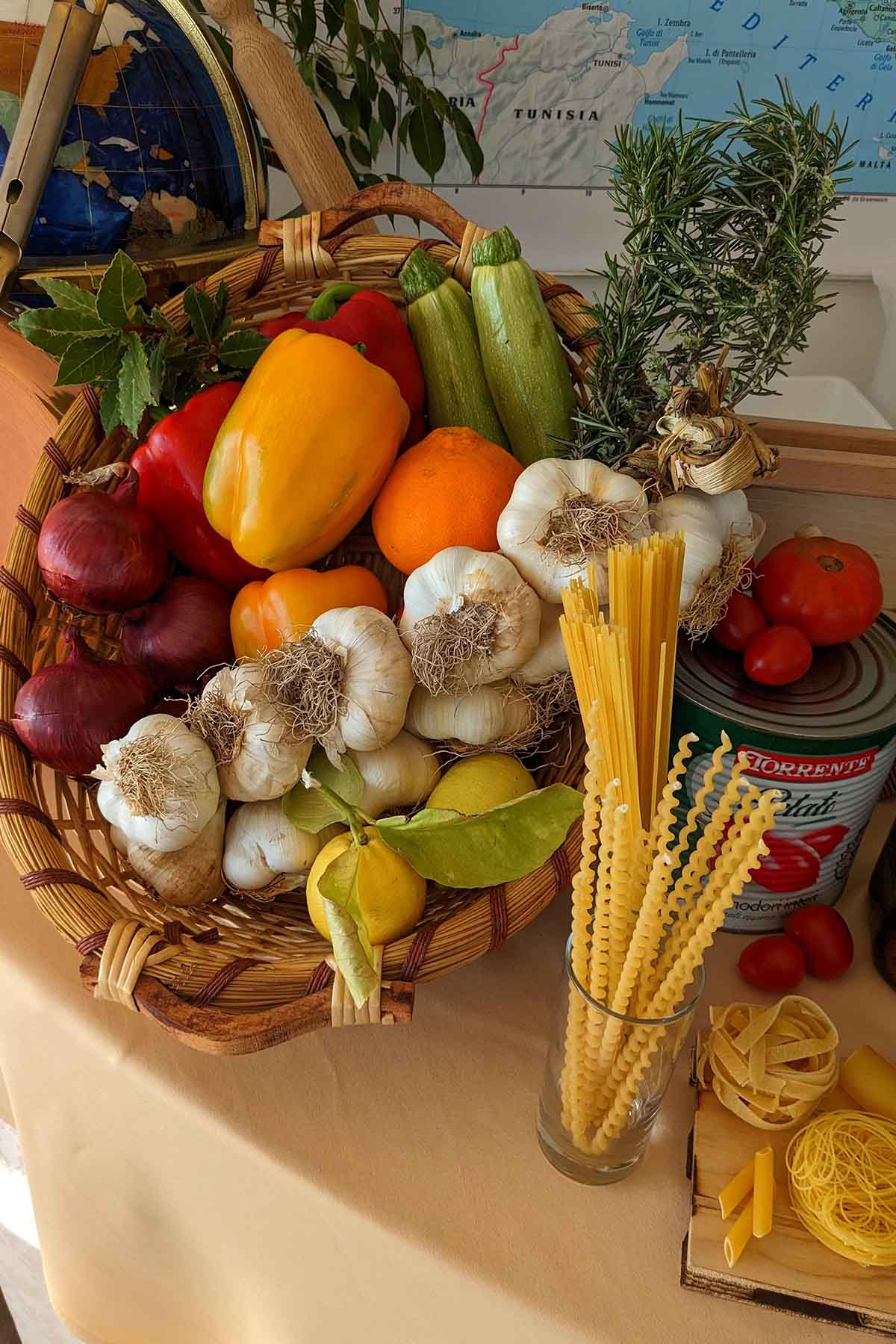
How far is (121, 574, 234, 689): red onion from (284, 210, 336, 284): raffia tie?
263mm

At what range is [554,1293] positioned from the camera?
0.42 m

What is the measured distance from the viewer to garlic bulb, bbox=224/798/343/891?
1.75 ft

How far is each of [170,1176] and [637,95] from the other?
1.40 metres

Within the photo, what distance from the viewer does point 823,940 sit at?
56cm

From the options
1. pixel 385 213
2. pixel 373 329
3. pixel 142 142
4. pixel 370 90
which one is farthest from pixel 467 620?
pixel 370 90

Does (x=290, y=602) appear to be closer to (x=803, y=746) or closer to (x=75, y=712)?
(x=75, y=712)

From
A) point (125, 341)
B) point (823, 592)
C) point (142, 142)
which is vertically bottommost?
point (823, 592)

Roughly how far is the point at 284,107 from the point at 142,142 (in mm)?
154

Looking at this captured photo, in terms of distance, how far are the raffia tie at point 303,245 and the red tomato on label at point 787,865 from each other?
515 millimetres

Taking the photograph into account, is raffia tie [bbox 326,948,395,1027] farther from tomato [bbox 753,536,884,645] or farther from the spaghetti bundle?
tomato [bbox 753,536,884,645]

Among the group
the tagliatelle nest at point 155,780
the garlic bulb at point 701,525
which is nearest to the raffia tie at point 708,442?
the garlic bulb at point 701,525

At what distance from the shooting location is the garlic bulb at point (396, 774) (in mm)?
545

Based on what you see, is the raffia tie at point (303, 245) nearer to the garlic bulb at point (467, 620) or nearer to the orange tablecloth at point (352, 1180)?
the garlic bulb at point (467, 620)

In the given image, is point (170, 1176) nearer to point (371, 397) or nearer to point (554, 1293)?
point (554, 1293)
